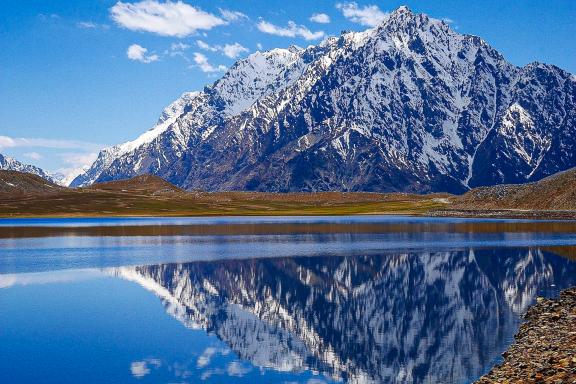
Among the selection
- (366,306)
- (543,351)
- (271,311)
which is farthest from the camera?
(366,306)

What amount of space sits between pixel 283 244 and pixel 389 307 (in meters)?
61.3

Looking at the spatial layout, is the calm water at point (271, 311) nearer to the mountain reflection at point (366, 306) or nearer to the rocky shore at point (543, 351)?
the mountain reflection at point (366, 306)

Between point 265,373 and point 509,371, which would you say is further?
point 265,373

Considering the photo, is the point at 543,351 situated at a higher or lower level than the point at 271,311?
higher

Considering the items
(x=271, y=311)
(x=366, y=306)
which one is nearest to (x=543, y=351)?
(x=366, y=306)

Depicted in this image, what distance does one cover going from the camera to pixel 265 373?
36.1 m

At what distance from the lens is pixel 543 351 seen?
3434 centimetres

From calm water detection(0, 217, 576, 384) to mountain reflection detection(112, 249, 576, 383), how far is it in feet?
0.49

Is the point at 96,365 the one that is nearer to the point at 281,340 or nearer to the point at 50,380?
the point at 50,380

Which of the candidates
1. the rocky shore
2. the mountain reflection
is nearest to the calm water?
the mountain reflection

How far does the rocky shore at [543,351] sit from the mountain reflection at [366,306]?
1.36 m

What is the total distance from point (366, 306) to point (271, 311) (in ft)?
25.2

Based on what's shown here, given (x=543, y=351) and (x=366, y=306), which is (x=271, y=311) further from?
(x=543, y=351)

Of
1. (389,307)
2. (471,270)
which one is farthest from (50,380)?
(471,270)
